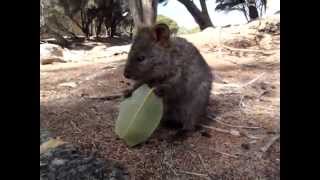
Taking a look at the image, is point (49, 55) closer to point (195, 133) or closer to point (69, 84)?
point (69, 84)

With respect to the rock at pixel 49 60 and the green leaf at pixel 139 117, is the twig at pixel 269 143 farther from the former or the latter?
the rock at pixel 49 60

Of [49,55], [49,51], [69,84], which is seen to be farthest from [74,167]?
[49,51]

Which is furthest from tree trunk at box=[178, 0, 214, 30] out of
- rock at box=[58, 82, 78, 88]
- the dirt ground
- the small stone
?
the small stone

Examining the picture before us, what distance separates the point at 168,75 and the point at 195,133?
520mm

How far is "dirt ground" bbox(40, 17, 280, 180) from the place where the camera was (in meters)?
2.98

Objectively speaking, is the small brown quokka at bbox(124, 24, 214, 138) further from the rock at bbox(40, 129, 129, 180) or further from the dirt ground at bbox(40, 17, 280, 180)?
the rock at bbox(40, 129, 129, 180)

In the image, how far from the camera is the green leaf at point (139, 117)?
317 centimetres

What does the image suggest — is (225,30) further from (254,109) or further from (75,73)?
(254,109)

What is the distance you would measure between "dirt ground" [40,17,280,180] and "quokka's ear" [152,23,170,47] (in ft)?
2.30

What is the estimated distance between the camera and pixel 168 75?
142 inches

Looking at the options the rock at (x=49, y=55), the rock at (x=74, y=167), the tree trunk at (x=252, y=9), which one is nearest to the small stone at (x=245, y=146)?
the rock at (x=74, y=167)

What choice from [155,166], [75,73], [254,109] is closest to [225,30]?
[75,73]

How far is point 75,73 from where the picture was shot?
543 centimetres
